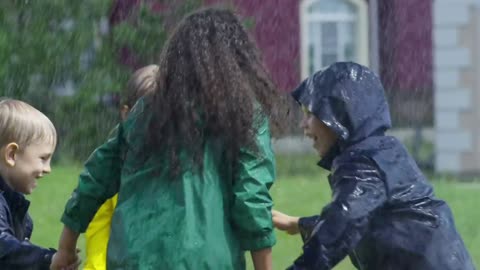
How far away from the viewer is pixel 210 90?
4.43 m

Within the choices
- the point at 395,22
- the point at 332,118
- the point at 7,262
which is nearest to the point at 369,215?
the point at 332,118

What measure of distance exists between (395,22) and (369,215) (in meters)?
15.9

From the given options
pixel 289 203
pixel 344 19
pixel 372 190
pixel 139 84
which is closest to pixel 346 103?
pixel 372 190

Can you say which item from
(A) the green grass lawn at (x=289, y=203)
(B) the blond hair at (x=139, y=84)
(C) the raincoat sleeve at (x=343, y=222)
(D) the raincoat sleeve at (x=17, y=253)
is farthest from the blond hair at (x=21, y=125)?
(A) the green grass lawn at (x=289, y=203)

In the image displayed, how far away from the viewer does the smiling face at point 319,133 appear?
4445 millimetres

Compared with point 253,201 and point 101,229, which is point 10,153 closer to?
point 101,229

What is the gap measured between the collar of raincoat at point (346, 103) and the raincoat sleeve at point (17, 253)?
1.02m

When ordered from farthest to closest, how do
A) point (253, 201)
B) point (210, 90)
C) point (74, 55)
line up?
point (74, 55)
point (210, 90)
point (253, 201)

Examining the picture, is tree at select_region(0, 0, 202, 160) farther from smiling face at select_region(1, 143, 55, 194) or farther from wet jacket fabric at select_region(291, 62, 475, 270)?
wet jacket fabric at select_region(291, 62, 475, 270)

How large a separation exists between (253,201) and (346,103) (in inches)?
17.0

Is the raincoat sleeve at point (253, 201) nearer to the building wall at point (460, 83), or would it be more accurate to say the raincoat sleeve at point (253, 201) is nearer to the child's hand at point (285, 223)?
the child's hand at point (285, 223)

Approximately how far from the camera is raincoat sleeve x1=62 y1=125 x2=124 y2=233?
452 cm

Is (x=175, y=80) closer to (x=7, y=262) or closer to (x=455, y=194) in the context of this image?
(x=7, y=262)

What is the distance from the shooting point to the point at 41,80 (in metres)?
14.8
